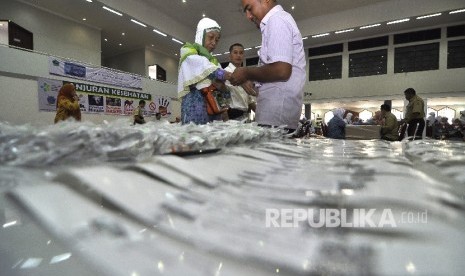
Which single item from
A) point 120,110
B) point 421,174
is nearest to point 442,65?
point 120,110

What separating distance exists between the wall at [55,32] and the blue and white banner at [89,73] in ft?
5.75

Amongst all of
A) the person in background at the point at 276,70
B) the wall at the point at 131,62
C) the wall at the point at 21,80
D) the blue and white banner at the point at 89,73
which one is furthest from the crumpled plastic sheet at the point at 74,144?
the wall at the point at 131,62

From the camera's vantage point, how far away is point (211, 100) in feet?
3.97

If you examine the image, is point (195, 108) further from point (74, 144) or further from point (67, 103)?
point (67, 103)

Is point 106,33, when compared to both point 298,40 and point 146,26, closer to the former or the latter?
point 146,26

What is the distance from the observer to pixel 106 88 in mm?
7727

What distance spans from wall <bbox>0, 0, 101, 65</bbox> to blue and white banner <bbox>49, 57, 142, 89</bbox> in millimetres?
1752

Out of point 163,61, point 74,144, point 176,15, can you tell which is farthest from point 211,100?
point 163,61

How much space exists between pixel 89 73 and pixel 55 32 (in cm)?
218

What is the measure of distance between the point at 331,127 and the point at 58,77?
6666 millimetres

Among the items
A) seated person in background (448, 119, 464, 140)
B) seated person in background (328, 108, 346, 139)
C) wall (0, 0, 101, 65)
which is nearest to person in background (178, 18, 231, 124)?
seated person in background (328, 108, 346, 139)

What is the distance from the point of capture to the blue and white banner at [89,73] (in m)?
6.80

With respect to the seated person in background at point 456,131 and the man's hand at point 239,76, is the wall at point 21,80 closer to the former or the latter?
the man's hand at point 239,76

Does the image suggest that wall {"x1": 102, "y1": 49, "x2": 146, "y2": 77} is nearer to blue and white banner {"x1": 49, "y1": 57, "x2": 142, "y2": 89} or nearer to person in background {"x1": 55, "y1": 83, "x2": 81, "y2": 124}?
blue and white banner {"x1": 49, "y1": 57, "x2": 142, "y2": 89}
